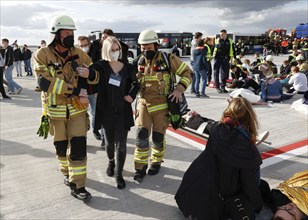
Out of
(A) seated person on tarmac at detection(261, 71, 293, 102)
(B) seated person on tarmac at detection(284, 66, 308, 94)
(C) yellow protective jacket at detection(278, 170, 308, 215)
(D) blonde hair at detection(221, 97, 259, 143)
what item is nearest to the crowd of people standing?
(D) blonde hair at detection(221, 97, 259, 143)

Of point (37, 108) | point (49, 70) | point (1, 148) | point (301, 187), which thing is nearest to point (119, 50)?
point (49, 70)

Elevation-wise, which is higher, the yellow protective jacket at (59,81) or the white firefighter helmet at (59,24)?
the white firefighter helmet at (59,24)

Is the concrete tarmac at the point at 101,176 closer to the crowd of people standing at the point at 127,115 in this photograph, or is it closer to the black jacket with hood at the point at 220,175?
the crowd of people standing at the point at 127,115

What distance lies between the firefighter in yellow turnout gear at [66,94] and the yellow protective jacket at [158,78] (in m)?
0.78

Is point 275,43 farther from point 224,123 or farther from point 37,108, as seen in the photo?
point 224,123

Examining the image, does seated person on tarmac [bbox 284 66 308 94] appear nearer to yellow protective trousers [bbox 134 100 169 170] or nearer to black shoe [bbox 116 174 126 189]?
yellow protective trousers [bbox 134 100 169 170]

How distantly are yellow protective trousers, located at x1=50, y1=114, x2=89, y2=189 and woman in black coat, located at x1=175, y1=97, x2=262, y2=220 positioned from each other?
1271 millimetres

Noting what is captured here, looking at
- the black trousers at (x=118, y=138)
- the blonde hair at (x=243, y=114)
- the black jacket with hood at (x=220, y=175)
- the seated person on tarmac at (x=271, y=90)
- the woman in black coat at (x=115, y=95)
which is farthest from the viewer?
the seated person on tarmac at (x=271, y=90)

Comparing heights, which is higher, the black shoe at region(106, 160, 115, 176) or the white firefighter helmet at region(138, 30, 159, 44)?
the white firefighter helmet at region(138, 30, 159, 44)

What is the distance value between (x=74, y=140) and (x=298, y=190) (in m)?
2.40

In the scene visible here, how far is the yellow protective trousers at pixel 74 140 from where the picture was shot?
342cm

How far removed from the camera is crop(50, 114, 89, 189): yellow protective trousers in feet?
11.2

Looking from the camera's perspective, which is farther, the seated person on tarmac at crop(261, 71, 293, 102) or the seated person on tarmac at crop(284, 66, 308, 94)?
the seated person on tarmac at crop(284, 66, 308, 94)

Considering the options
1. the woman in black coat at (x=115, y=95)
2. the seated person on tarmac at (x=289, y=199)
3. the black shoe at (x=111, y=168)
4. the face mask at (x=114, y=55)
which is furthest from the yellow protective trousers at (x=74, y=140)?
the seated person on tarmac at (x=289, y=199)
